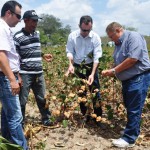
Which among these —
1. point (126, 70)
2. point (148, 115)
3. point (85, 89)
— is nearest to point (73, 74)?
point (85, 89)

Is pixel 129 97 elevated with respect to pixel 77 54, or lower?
lower

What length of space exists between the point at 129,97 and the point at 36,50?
128cm

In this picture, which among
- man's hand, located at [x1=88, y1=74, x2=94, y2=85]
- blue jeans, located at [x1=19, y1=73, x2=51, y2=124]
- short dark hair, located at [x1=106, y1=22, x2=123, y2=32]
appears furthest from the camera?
man's hand, located at [x1=88, y1=74, x2=94, y2=85]

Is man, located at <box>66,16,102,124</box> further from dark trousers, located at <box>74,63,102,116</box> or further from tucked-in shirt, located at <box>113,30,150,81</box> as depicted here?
tucked-in shirt, located at <box>113,30,150,81</box>

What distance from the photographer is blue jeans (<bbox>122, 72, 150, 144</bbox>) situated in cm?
344

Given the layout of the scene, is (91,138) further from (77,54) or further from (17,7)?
(17,7)

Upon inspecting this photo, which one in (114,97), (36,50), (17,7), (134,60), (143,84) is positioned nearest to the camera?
(17,7)

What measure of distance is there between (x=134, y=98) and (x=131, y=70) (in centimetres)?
33

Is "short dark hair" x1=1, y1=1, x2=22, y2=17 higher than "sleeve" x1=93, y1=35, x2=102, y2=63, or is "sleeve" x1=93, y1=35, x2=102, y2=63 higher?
"short dark hair" x1=1, y1=1, x2=22, y2=17

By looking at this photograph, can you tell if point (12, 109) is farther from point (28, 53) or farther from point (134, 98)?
point (134, 98)

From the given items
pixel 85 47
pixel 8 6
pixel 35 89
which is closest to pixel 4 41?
pixel 8 6

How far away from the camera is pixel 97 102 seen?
13.4 ft

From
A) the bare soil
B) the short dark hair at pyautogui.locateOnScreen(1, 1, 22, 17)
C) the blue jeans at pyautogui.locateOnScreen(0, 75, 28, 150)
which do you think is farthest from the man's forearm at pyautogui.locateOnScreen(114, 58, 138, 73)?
the short dark hair at pyautogui.locateOnScreen(1, 1, 22, 17)

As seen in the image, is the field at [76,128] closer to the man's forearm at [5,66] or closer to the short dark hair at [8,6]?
the man's forearm at [5,66]
